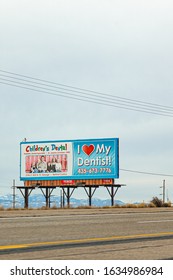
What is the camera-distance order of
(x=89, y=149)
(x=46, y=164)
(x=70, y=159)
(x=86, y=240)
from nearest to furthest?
(x=86, y=240)
(x=89, y=149)
(x=70, y=159)
(x=46, y=164)

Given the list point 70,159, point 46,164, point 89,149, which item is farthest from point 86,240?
point 46,164

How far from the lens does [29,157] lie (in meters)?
71.5

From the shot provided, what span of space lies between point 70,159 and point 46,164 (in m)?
3.29

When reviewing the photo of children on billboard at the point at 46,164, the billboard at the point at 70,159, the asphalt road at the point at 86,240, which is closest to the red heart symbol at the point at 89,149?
the billboard at the point at 70,159

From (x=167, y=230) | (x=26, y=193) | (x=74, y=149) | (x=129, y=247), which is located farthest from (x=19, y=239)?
(x=26, y=193)

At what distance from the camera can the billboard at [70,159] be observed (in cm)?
6700

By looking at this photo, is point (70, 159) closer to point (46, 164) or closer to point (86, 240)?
point (46, 164)

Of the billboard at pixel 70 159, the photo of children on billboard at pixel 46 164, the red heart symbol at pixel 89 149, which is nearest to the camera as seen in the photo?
the billboard at pixel 70 159

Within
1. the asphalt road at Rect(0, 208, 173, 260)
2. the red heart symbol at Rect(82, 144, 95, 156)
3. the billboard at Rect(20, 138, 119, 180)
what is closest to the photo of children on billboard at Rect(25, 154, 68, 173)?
the billboard at Rect(20, 138, 119, 180)

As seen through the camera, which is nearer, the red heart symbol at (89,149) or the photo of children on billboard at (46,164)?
the red heart symbol at (89,149)

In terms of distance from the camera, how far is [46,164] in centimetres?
7069

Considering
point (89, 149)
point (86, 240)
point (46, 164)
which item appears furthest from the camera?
point (46, 164)

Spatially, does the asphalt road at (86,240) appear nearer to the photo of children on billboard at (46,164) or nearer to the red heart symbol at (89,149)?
the red heart symbol at (89,149)
